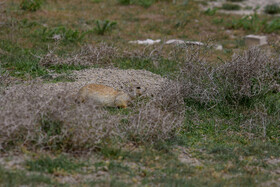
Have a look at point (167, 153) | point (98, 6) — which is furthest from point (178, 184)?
point (98, 6)

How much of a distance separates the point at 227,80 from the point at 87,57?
8.88ft

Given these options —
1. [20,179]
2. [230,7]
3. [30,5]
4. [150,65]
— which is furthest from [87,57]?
[230,7]

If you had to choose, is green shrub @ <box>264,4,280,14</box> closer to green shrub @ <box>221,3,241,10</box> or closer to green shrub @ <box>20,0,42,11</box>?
green shrub @ <box>221,3,241,10</box>

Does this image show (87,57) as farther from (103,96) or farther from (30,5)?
(30,5)

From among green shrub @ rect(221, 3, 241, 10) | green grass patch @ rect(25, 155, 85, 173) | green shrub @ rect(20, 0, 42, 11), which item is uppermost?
green shrub @ rect(20, 0, 42, 11)

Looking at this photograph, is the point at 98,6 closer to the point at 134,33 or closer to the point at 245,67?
the point at 134,33

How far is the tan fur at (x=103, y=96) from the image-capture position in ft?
19.5

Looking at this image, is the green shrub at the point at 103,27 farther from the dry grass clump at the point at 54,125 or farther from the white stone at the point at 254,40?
the dry grass clump at the point at 54,125

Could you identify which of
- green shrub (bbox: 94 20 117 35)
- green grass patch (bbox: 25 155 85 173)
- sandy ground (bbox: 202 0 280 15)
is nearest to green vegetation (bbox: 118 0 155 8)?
sandy ground (bbox: 202 0 280 15)

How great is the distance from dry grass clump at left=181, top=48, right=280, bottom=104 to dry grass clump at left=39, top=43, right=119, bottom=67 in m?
1.98

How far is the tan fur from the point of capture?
19.5 feet

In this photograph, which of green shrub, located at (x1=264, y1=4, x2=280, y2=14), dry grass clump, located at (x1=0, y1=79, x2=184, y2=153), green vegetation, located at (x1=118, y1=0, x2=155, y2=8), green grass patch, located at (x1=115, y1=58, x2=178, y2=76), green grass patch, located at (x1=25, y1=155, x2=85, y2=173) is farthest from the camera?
green shrub, located at (x1=264, y1=4, x2=280, y2=14)

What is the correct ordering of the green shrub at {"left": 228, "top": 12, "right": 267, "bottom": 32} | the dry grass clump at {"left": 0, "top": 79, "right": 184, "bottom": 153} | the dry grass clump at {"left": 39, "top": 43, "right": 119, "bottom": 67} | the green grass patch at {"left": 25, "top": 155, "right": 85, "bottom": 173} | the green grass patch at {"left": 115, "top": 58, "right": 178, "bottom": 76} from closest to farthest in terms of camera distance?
1. the green grass patch at {"left": 25, "top": 155, "right": 85, "bottom": 173}
2. the dry grass clump at {"left": 0, "top": 79, "right": 184, "bottom": 153}
3. the dry grass clump at {"left": 39, "top": 43, "right": 119, "bottom": 67}
4. the green grass patch at {"left": 115, "top": 58, "right": 178, "bottom": 76}
5. the green shrub at {"left": 228, "top": 12, "right": 267, "bottom": 32}

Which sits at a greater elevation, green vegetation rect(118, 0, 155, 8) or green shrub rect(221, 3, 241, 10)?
green vegetation rect(118, 0, 155, 8)
